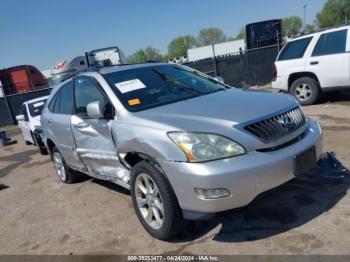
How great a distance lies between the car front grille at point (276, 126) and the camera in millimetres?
3184

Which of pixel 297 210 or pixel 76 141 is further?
pixel 76 141

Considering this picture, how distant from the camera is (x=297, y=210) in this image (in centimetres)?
378

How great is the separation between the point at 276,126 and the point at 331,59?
19.4 ft

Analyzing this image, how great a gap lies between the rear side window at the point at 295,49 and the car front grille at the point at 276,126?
603cm

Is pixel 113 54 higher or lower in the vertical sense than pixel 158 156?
higher

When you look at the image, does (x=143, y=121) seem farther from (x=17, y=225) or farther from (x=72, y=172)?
(x=72, y=172)

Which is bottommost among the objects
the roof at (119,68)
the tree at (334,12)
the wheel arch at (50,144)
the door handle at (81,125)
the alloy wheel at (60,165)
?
the alloy wheel at (60,165)

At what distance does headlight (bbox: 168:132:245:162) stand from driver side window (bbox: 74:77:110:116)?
128cm

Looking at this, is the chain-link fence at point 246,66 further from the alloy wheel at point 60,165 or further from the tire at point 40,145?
the alloy wheel at point 60,165

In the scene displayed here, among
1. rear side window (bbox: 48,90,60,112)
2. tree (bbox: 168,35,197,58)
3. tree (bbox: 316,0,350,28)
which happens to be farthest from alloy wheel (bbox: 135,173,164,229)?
tree (bbox: 168,35,197,58)

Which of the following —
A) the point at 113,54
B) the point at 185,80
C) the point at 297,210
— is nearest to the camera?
the point at 297,210

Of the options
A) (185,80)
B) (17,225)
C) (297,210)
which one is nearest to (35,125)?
(17,225)

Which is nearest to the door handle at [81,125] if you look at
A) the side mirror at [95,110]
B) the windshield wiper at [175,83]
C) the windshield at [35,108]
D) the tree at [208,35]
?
the side mirror at [95,110]

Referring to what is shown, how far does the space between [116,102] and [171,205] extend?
1301 mm
